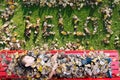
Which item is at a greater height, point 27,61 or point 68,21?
point 68,21

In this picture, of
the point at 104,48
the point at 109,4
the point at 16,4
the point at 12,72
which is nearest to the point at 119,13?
the point at 109,4

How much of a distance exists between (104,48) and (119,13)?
134 cm

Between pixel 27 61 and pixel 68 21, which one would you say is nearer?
pixel 27 61

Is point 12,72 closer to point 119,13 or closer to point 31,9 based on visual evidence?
point 31,9

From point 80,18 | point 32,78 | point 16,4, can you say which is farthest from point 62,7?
point 32,78

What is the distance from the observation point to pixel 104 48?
13180mm

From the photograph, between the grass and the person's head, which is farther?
the grass

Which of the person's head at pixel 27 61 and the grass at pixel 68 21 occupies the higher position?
the grass at pixel 68 21

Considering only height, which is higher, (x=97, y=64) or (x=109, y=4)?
(x=109, y=4)

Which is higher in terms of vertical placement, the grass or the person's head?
the grass

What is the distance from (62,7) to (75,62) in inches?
104

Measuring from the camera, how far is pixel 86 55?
11.6 metres

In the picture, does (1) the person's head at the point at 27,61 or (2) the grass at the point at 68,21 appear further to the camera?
(2) the grass at the point at 68,21

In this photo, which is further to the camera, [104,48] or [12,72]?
[104,48]
